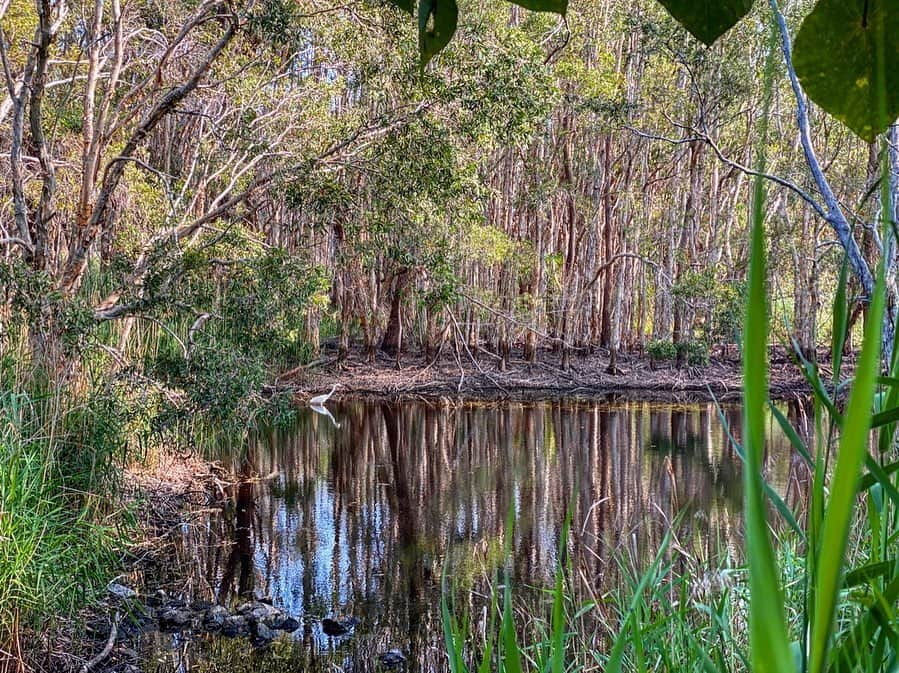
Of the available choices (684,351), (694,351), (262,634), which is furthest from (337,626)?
(684,351)

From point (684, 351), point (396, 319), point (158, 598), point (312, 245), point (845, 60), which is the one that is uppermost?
point (312, 245)

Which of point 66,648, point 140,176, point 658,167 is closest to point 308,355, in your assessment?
point 140,176

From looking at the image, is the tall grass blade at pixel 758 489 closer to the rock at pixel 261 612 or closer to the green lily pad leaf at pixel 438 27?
the green lily pad leaf at pixel 438 27

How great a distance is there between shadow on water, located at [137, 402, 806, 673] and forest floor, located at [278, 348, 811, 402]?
1.78 m

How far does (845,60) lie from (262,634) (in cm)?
533

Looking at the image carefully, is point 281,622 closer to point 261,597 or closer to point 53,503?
point 261,597

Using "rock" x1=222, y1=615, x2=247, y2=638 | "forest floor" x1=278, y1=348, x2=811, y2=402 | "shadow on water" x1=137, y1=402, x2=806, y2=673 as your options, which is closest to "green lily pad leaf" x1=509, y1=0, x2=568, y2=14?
"shadow on water" x1=137, y1=402, x2=806, y2=673

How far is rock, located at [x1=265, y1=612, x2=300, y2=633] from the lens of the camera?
5.36 meters

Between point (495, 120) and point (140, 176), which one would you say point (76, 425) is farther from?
point (140, 176)

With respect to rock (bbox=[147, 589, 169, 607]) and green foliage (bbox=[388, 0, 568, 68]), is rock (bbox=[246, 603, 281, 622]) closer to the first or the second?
rock (bbox=[147, 589, 169, 607])

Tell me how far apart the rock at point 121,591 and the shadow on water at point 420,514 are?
1.34ft

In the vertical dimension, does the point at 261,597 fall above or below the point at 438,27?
below

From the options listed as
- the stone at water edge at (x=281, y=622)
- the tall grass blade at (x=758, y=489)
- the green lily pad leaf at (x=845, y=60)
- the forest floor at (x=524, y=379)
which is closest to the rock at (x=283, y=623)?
the stone at water edge at (x=281, y=622)

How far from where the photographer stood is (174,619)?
5301 millimetres
